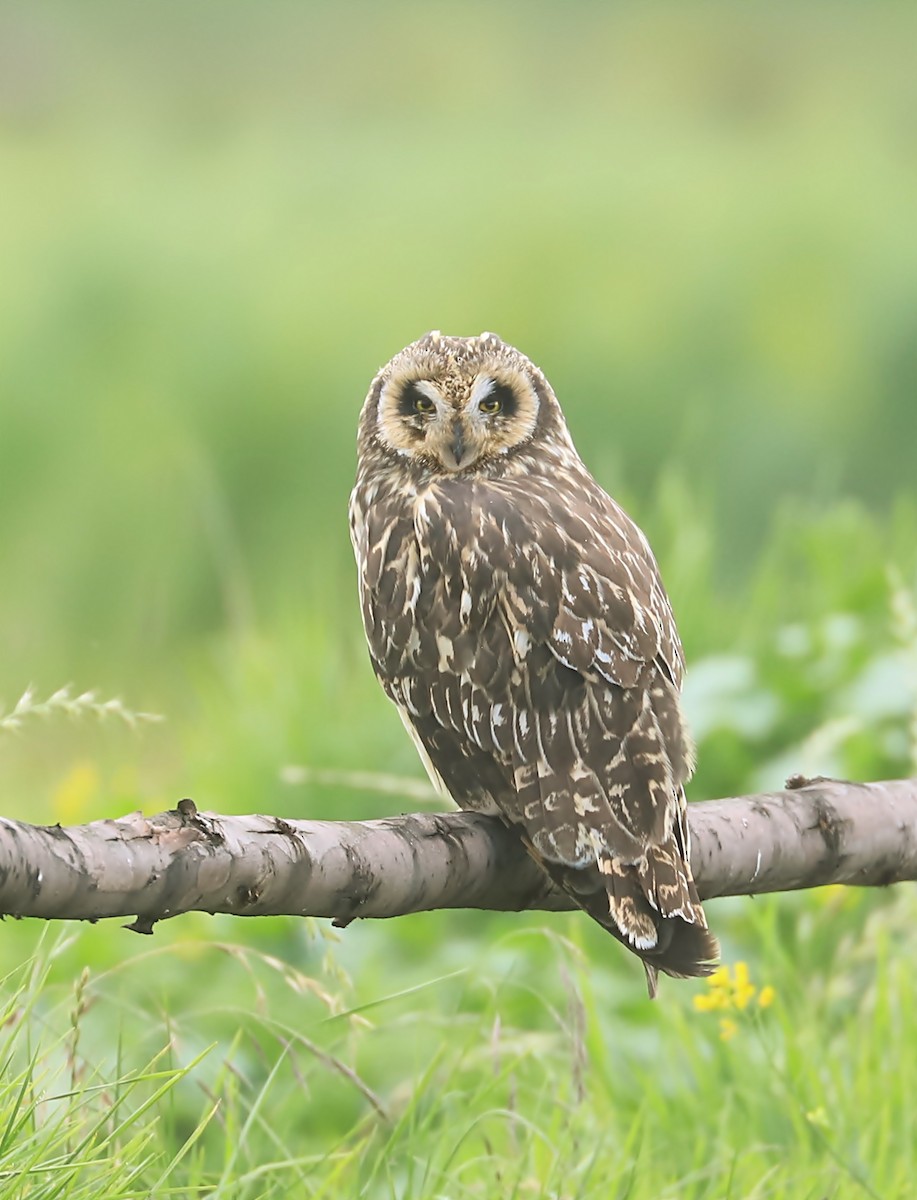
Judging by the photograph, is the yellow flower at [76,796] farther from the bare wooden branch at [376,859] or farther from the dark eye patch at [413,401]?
the bare wooden branch at [376,859]

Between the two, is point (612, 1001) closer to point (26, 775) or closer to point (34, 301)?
point (26, 775)

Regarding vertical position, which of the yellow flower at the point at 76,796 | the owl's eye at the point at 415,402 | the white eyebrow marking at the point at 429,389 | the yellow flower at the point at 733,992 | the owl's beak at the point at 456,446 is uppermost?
the white eyebrow marking at the point at 429,389

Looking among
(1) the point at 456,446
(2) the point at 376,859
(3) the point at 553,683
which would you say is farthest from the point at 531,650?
(2) the point at 376,859

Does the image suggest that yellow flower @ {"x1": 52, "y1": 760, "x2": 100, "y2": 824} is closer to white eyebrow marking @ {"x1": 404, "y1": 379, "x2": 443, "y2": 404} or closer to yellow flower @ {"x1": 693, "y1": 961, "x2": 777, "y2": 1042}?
white eyebrow marking @ {"x1": 404, "y1": 379, "x2": 443, "y2": 404}

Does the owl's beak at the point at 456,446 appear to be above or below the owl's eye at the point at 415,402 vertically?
below

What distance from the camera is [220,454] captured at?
26.1ft

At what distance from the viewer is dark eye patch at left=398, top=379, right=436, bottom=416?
269 centimetres

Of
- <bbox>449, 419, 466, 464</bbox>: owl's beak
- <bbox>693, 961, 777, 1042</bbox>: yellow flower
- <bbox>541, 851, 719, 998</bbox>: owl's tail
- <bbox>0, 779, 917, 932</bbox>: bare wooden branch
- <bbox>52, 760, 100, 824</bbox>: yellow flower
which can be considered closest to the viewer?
<bbox>0, 779, 917, 932</bbox>: bare wooden branch

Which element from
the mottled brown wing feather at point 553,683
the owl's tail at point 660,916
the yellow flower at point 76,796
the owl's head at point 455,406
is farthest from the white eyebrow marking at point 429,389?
the yellow flower at point 76,796

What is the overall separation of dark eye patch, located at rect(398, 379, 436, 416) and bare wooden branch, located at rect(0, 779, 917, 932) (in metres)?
0.73

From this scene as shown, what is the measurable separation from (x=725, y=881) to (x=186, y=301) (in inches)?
295

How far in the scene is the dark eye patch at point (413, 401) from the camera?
8.84 feet

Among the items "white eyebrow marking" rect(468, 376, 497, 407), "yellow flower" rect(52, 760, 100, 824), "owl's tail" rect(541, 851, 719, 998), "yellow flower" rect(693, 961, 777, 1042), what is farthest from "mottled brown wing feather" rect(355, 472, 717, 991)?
"yellow flower" rect(52, 760, 100, 824)

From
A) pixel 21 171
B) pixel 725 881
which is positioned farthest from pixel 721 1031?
pixel 21 171
